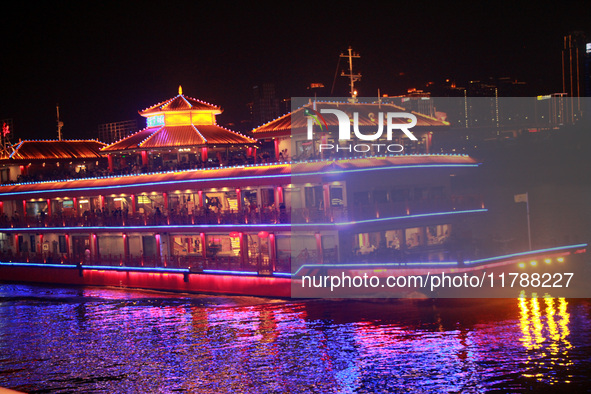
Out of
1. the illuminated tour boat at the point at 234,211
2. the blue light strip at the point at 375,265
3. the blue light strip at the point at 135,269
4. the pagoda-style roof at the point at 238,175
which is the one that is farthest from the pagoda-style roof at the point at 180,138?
the blue light strip at the point at 375,265

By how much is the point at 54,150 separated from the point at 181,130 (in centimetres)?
1375

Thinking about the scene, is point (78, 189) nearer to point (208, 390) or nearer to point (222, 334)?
point (222, 334)

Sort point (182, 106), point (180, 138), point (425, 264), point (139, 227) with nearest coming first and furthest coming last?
point (425, 264) < point (139, 227) < point (180, 138) < point (182, 106)

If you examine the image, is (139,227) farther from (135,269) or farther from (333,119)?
(333,119)

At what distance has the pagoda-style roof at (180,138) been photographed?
143 feet

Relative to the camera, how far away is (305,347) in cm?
2633

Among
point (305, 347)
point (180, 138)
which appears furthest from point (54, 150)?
point (305, 347)

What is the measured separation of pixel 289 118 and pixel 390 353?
16000 mm

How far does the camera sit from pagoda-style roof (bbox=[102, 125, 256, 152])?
143ft

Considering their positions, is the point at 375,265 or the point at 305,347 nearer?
the point at 305,347

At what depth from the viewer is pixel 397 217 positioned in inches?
1268

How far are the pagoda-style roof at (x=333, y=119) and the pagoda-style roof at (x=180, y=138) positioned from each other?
6.35 metres

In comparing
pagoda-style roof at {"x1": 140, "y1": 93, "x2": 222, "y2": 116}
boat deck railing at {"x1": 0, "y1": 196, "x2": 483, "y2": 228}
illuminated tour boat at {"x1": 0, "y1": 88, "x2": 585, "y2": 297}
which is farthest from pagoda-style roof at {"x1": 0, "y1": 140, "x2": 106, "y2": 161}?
boat deck railing at {"x1": 0, "y1": 196, "x2": 483, "y2": 228}

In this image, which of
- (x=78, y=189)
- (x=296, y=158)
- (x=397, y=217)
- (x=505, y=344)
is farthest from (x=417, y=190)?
(x=78, y=189)
